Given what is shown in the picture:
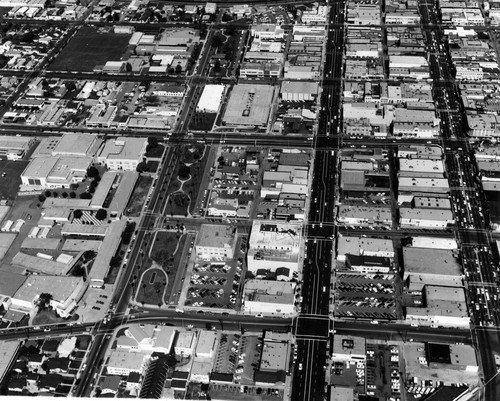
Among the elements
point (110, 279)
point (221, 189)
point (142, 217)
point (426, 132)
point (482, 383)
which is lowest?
point (482, 383)

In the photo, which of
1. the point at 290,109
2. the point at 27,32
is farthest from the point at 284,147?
the point at 27,32

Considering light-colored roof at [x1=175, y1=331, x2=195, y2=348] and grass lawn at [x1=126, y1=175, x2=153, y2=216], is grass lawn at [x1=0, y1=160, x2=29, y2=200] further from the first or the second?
light-colored roof at [x1=175, y1=331, x2=195, y2=348]

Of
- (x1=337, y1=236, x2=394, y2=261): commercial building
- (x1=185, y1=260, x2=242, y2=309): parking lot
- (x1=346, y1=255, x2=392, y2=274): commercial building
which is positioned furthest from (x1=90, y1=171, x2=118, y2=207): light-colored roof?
(x1=346, y1=255, x2=392, y2=274): commercial building

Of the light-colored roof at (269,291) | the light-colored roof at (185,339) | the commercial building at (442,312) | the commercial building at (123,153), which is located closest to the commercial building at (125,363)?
the light-colored roof at (185,339)

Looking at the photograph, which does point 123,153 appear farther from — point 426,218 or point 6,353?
point 426,218

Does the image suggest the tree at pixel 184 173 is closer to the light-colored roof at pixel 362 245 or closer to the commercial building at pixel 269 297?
the commercial building at pixel 269 297

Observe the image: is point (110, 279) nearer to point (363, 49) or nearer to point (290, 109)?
point (290, 109)

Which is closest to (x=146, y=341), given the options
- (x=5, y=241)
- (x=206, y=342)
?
(x=206, y=342)
